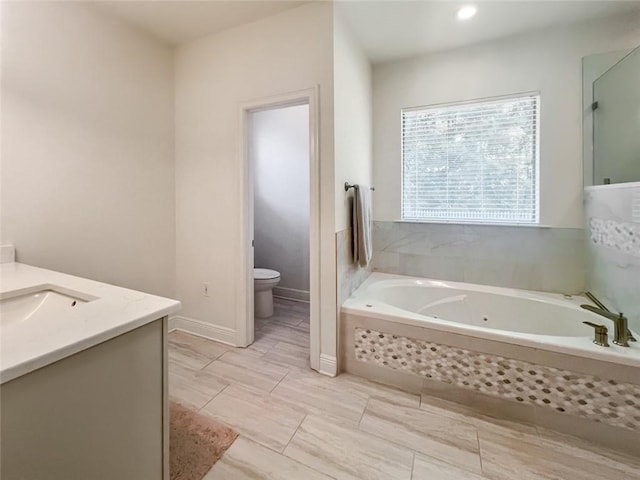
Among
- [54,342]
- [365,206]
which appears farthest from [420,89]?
[54,342]

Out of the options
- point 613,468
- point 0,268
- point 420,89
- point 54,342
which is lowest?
point 613,468

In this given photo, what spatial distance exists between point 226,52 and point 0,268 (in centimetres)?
205

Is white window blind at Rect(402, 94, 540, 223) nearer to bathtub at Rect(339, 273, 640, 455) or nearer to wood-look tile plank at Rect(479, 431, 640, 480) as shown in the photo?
bathtub at Rect(339, 273, 640, 455)

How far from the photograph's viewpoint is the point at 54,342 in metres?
0.69

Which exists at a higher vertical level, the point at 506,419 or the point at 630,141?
the point at 630,141

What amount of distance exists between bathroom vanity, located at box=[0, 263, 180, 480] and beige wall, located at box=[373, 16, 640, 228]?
2746 mm

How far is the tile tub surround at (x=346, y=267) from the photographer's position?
1.98 metres

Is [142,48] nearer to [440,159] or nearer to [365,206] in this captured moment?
[365,206]

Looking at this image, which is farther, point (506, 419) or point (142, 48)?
point (142, 48)

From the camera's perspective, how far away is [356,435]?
1452 millimetres

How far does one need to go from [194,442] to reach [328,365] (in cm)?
91

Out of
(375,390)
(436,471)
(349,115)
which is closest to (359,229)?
(349,115)

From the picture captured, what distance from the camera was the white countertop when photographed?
63cm

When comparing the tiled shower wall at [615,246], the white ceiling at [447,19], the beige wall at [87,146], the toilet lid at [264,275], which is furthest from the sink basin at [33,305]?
the tiled shower wall at [615,246]
